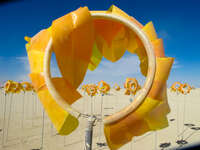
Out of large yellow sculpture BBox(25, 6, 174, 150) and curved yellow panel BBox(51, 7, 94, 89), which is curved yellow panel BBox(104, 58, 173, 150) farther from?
curved yellow panel BBox(51, 7, 94, 89)

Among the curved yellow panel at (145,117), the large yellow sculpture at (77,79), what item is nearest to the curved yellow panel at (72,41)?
the large yellow sculpture at (77,79)

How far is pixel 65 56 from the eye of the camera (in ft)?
6.70

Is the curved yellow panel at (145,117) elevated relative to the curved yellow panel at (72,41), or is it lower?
lower

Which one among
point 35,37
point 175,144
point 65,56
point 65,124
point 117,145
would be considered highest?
point 35,37

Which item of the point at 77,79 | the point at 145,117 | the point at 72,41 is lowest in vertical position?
the point at 145,117

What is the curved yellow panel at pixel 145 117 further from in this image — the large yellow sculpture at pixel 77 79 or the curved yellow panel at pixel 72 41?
the curved yellow panel at pixel 72 41

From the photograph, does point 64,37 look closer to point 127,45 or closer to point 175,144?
point 127,45

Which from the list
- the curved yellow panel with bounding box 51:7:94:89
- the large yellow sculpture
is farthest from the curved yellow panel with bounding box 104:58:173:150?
the curved yellow panel with bounding box 51:7:94:89

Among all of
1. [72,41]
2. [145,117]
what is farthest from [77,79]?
[145,117]

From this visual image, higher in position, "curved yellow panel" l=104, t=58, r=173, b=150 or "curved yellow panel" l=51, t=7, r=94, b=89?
"curved yellow panel" l=51, t=7, r=94, b=89

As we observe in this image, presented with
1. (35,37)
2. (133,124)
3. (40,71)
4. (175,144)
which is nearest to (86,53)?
(40,71)

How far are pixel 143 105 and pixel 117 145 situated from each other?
2.24 feet

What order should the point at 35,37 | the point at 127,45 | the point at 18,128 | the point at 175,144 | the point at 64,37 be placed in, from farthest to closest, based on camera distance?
the point at 18,128
the point at 175,144
the point at 127,45
the point at 35,37
the point at 64,37

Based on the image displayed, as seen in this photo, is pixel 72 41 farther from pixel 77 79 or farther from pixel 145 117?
pixel 145 117
